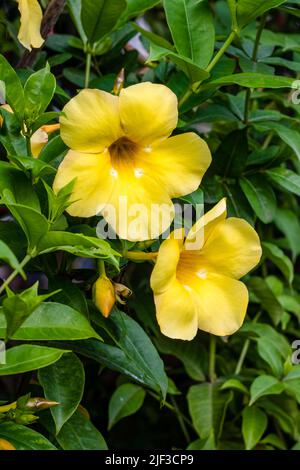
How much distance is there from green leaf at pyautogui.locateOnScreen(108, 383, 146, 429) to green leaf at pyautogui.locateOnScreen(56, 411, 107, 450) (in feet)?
0.94

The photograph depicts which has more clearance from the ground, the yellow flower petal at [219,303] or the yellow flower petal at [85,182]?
the yellow flower petal at [85,182]

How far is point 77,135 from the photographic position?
40.4 inches

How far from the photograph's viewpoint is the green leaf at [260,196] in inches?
56.8

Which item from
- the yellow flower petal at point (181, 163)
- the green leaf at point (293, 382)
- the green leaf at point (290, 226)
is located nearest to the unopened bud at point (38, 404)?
the yellow flower petal at point (181, 163)

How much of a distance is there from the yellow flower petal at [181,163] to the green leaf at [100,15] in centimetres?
26

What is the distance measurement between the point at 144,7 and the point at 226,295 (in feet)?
1.77

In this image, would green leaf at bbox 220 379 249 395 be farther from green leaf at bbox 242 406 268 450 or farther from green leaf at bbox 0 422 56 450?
green leaf at bbox 0 422 56 450

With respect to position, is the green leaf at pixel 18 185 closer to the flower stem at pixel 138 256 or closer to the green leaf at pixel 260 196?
the flower stem at pixel 138 256

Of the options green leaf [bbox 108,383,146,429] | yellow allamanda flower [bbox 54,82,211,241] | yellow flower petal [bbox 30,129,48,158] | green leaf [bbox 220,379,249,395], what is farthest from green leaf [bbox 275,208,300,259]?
yellow flower petal [bbox 30,129,48,158]

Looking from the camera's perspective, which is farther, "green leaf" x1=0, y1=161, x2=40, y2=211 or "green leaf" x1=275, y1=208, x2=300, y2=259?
"green leaf" x1=275, y1=208, x2=300, y2=259

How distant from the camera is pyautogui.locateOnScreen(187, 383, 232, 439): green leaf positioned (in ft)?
4.98

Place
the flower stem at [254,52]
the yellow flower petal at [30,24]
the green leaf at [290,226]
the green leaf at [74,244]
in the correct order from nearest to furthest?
1. the green leaf at [74,244]
2. the yellow flower petal at [30,24]
3. the flower stem at [254,52]
4. the green leaf at [290,226]

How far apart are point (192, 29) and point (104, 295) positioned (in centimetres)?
49
